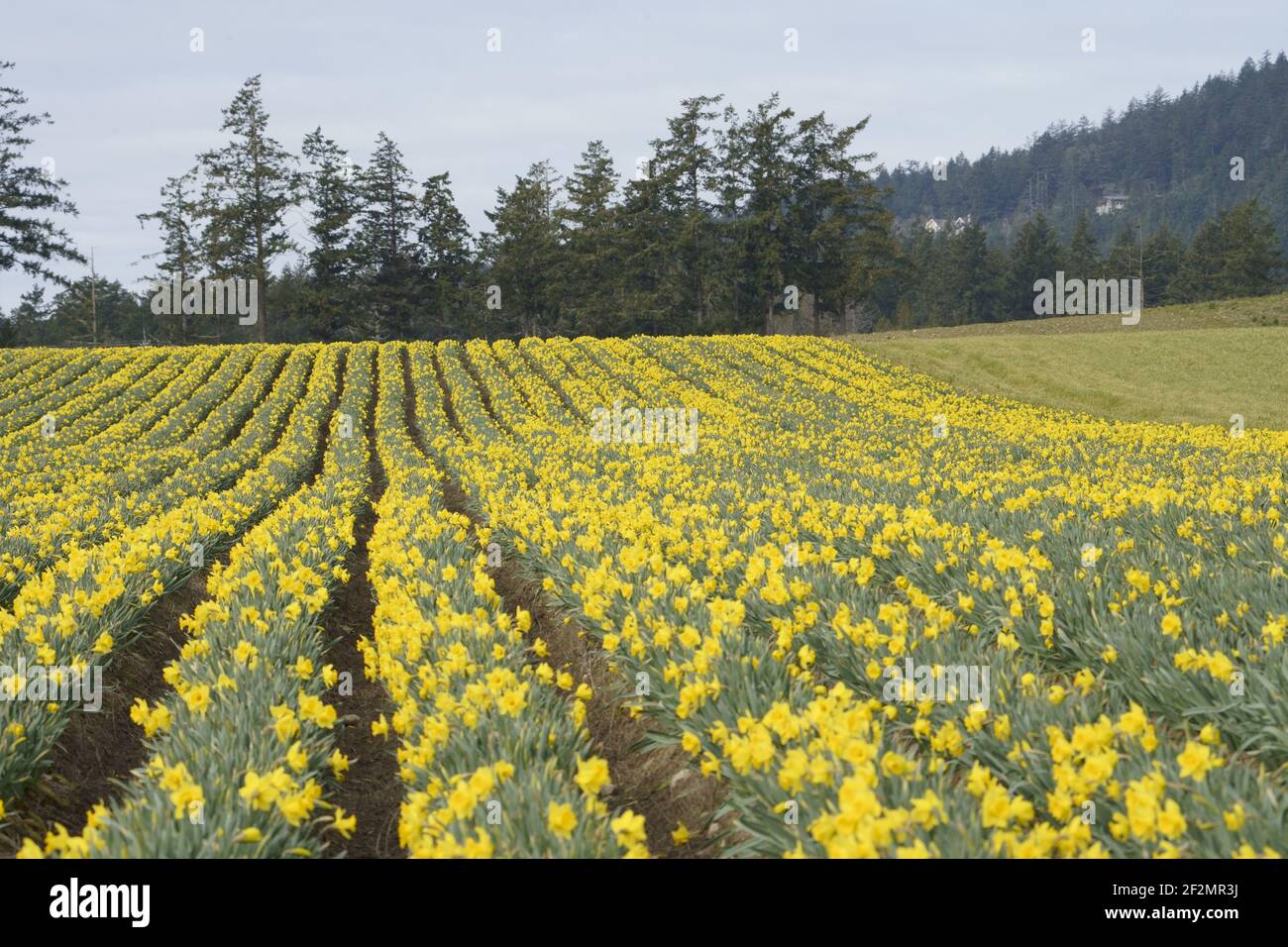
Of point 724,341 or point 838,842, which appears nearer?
point 838,842

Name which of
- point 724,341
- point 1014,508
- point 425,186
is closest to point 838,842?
point 1014,508

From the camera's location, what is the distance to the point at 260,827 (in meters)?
3.25

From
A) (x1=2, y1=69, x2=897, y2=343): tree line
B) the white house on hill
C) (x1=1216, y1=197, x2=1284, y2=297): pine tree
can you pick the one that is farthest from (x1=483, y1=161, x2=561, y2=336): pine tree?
the white house on hill

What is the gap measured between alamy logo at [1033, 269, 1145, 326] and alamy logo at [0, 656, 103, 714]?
76973mm

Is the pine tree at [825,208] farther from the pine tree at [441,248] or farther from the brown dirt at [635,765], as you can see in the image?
the brown dirt at [635,765]

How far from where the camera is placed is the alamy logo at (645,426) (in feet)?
54.5

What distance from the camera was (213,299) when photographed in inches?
2201

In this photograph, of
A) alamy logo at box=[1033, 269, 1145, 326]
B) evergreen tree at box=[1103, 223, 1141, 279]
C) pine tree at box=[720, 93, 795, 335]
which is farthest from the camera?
evergreen tree at box=[1103, 223, 1141, 279]

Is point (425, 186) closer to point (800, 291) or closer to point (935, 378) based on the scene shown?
point (800, 291)

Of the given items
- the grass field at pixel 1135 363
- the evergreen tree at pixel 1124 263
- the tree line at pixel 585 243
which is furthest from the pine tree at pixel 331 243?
the evergreen tree at pixel 1124 263

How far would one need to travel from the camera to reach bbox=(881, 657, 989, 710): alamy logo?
388 centimetres

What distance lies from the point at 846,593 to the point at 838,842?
2.94m

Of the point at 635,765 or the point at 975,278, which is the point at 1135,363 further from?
the point at 975,278

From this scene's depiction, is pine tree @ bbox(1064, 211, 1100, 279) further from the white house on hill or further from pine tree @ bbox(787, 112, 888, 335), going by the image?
the white house on hill
